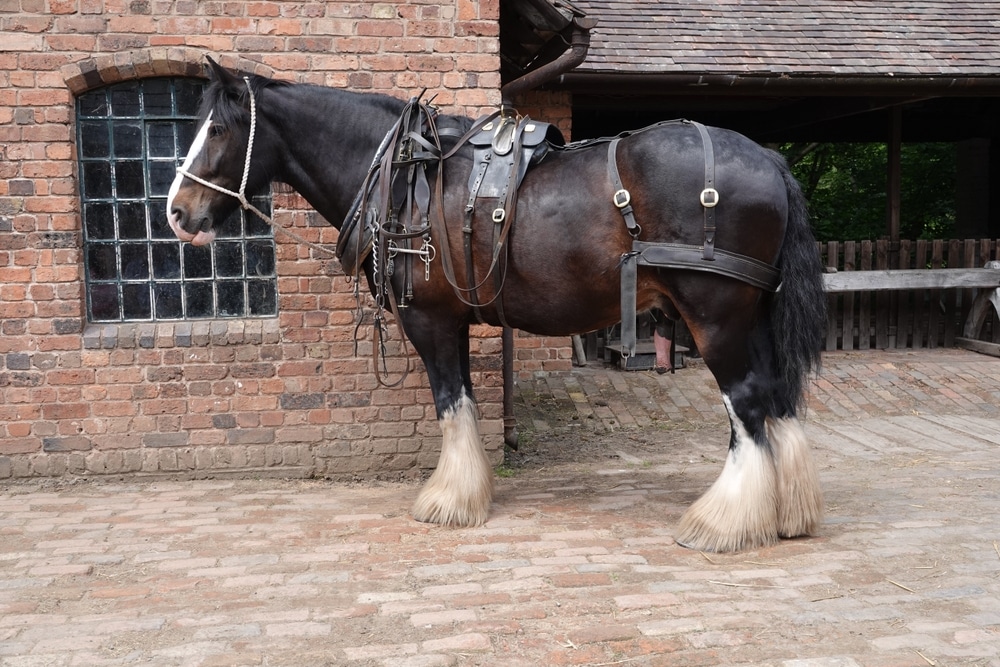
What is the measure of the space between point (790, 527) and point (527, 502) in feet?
4.81

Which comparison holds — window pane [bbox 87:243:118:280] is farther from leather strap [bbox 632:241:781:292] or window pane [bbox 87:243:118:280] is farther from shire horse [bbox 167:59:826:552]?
leather strap [bbox 632:241:781:292]

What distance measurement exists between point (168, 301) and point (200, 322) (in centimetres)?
25

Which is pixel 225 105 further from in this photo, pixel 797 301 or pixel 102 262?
pixel 797 301

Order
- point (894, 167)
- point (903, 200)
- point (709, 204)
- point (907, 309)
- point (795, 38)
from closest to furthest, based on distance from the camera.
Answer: point (709, 204)
point (795, 38)
point (907, 309)
point (894, 167)
point (903, 200)

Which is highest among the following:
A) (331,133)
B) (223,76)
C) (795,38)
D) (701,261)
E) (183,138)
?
(795,38)

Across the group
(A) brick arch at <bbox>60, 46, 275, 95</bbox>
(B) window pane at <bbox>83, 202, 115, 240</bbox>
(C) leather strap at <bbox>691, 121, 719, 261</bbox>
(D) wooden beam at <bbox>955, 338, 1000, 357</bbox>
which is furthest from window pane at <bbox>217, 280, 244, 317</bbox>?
(D) wooden beam at <bbox>955, 338, 1000, 357</bbox>

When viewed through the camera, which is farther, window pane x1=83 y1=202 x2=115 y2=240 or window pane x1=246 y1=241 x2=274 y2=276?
window pane x1=246 y1=241 x2=274 y2=276

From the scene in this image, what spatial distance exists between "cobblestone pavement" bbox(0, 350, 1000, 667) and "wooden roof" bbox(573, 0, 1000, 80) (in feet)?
13.4

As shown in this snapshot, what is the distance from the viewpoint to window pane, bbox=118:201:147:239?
5.45m

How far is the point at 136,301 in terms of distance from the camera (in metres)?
5.50

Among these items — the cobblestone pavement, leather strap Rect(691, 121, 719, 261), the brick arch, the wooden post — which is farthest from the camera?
the wooden post

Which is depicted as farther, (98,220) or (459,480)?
(98,220)

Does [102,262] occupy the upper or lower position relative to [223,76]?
lower

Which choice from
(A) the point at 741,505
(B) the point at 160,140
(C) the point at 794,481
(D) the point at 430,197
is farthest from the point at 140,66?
(C) the point at 794,481
